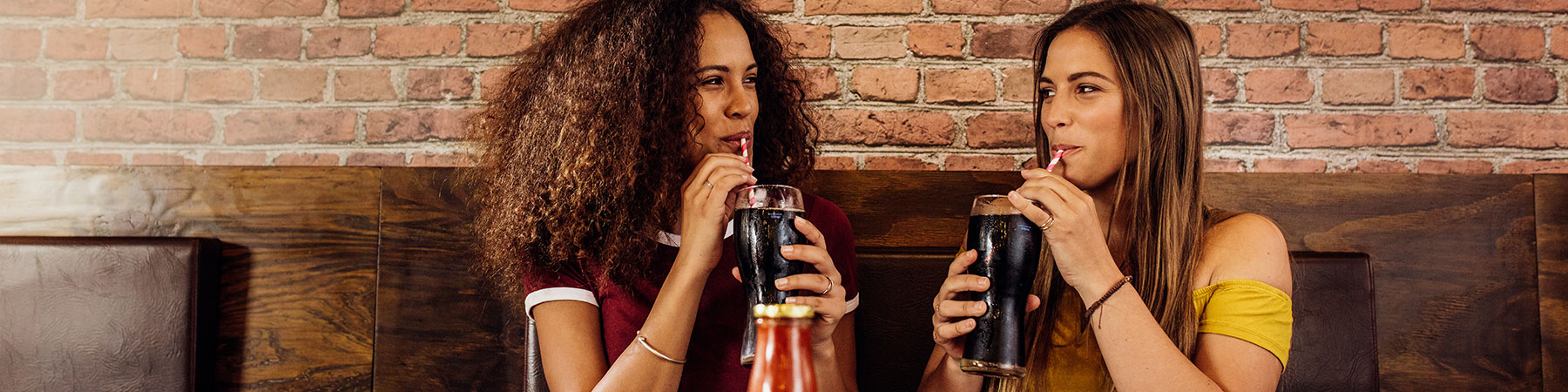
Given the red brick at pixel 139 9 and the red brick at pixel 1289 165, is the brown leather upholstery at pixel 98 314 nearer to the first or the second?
the red brick at pixel 139 9

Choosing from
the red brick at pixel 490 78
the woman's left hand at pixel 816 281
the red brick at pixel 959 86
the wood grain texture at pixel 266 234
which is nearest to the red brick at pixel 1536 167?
the red brick at pixel 959 86

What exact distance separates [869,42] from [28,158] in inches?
65.3

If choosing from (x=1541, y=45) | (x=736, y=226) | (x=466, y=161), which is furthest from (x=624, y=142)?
(x=1541, y=45)

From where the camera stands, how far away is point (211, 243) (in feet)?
5.58

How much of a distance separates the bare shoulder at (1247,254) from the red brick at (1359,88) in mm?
658

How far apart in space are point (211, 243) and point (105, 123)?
387mm

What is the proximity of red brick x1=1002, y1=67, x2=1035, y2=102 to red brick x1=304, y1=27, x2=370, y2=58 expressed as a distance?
4.03ft

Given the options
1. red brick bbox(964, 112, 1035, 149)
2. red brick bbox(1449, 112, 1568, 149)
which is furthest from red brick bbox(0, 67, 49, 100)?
red brick bbox(1449, 112, 1568, 149)

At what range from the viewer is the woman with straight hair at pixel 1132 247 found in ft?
3.62

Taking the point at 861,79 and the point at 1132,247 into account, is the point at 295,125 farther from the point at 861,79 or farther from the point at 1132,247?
A: the point at 1132,247

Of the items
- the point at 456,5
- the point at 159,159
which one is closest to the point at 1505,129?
the point at 456,5

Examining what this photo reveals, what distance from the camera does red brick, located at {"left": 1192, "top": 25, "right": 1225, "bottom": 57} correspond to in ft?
5.75

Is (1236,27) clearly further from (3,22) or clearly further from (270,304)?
(3,22)

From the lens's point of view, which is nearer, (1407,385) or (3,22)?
(1407,385)
